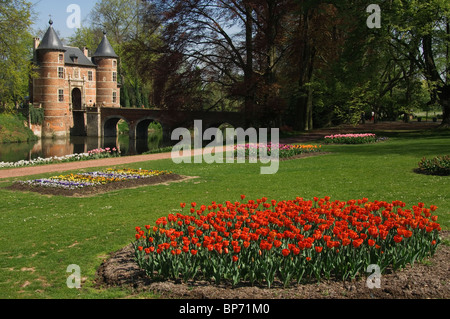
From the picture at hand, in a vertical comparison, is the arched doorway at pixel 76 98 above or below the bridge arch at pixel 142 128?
above

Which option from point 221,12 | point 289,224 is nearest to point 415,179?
point 289,224

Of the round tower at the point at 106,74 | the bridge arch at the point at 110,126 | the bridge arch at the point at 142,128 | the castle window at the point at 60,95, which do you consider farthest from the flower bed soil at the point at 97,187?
the round tower at the point at 106,74

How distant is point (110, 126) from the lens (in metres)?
63.0

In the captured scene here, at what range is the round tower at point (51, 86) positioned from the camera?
5778 cm

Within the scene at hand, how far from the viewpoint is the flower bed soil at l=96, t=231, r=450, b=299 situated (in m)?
5.34

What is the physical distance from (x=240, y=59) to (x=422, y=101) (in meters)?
11.7

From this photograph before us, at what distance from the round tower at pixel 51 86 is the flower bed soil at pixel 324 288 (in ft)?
183

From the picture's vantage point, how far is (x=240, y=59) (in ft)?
105

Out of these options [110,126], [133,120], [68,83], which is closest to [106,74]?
[68,83]

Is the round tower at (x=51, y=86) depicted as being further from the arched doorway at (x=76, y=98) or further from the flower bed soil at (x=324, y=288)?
the flower bed soil at (x=324, y=288)

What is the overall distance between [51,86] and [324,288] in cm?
5922

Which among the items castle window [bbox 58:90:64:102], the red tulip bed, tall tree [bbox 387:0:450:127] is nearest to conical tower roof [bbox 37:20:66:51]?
castle window [bbox 58:90:64:102]

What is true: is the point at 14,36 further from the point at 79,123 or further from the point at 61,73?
the point at 79,123
